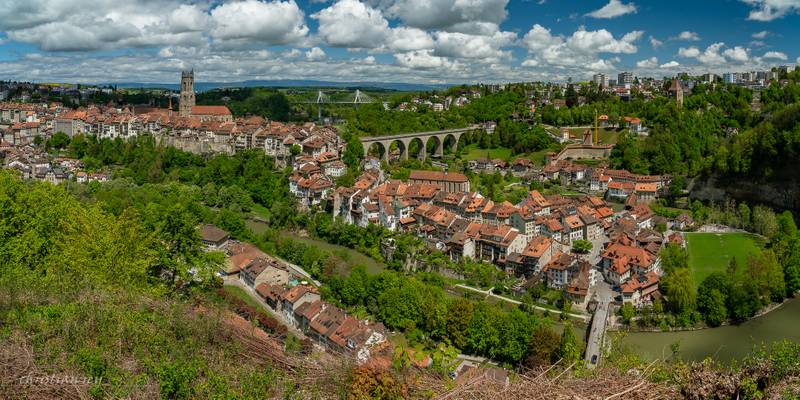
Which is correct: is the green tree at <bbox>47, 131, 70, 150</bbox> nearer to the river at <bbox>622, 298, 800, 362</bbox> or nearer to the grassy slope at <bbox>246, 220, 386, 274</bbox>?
the grassy slope at <bbox>246, 220, 386, 274</bbox>

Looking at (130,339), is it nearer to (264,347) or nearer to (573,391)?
(264,347)

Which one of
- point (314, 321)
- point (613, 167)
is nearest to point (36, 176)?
point (314, 321)

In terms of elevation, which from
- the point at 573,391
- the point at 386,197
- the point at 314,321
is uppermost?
the point at 573,391

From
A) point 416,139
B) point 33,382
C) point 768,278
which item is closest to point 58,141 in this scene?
point 416,139

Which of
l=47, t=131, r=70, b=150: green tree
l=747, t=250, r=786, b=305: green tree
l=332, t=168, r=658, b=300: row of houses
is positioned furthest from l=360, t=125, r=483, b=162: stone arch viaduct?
l=747, t=250, r=786, b=305: green tree

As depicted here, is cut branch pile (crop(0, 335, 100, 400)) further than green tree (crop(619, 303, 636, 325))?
No

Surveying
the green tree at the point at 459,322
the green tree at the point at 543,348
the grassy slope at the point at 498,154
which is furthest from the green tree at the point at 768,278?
the grassy slope at the point at 498,154
